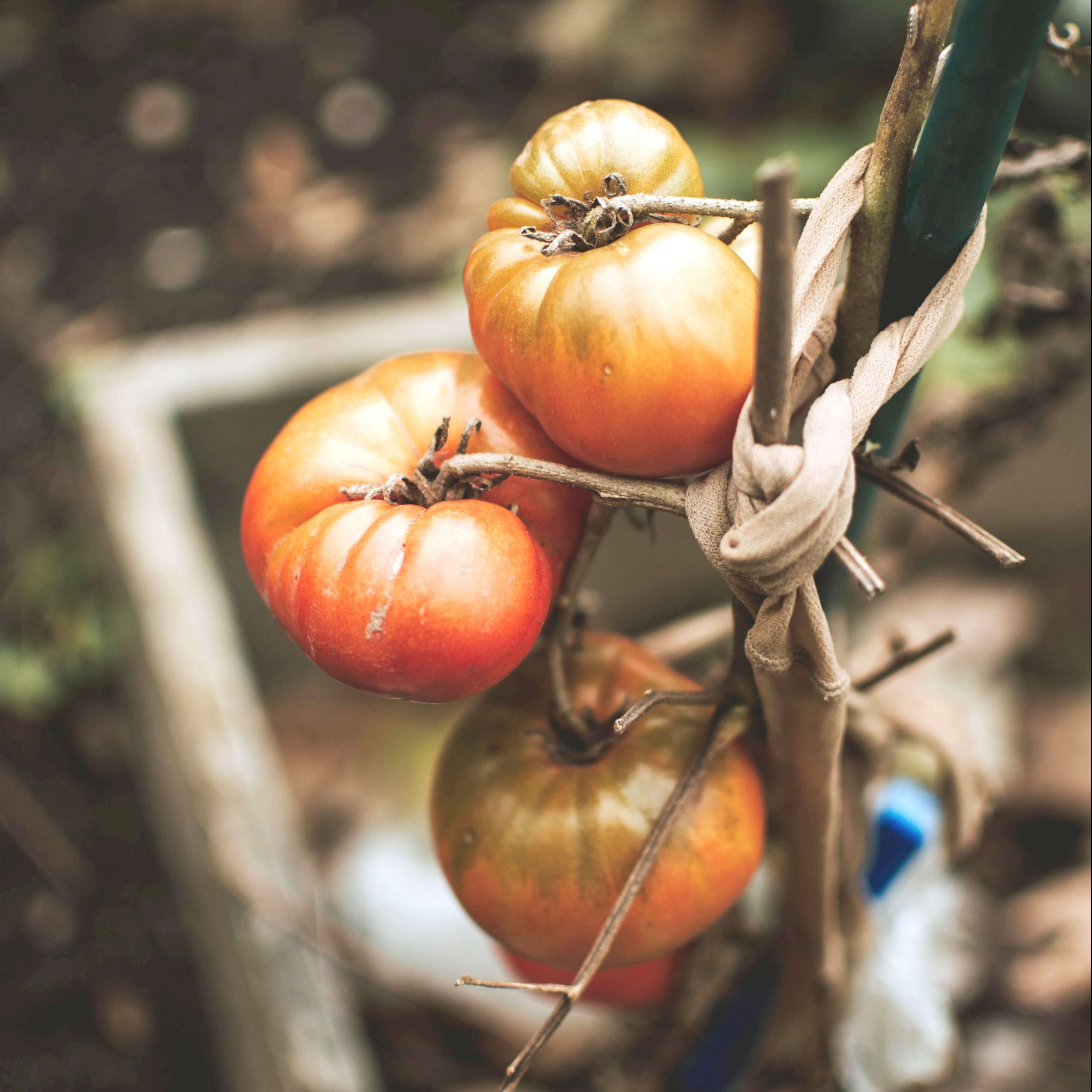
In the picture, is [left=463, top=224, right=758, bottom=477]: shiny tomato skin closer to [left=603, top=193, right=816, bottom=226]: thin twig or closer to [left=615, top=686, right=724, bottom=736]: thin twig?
[left=603, top=193, right=816, bottom=226]: thin twig

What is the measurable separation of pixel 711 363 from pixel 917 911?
642 millimetres

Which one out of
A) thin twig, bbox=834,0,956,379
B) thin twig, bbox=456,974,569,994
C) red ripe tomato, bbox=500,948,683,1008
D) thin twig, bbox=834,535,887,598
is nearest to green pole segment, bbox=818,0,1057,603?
thin twig, bbox=834,0,956,379

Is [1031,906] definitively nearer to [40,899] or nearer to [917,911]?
[917,911]

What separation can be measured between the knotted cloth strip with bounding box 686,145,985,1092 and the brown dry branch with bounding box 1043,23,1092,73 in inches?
6.0

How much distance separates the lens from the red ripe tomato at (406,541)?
36 cm

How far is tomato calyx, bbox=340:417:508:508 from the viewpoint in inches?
15.6

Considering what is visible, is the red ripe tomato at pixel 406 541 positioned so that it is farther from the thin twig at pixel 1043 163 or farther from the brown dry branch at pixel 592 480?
the thin twig at pixel 1043 163

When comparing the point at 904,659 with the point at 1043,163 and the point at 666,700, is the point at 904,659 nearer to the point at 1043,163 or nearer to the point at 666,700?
the point at 666,700

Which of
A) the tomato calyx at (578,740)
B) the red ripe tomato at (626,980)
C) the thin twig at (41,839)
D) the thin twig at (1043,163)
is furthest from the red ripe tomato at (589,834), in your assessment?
the thin twig at (41,839)

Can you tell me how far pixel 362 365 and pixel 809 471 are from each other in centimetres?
100

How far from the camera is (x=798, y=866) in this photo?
560 millimetres

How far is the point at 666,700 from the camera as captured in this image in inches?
17.8

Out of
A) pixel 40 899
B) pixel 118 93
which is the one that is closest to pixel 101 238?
pixel 118 93

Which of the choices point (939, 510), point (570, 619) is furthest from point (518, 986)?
point (939, 510)
